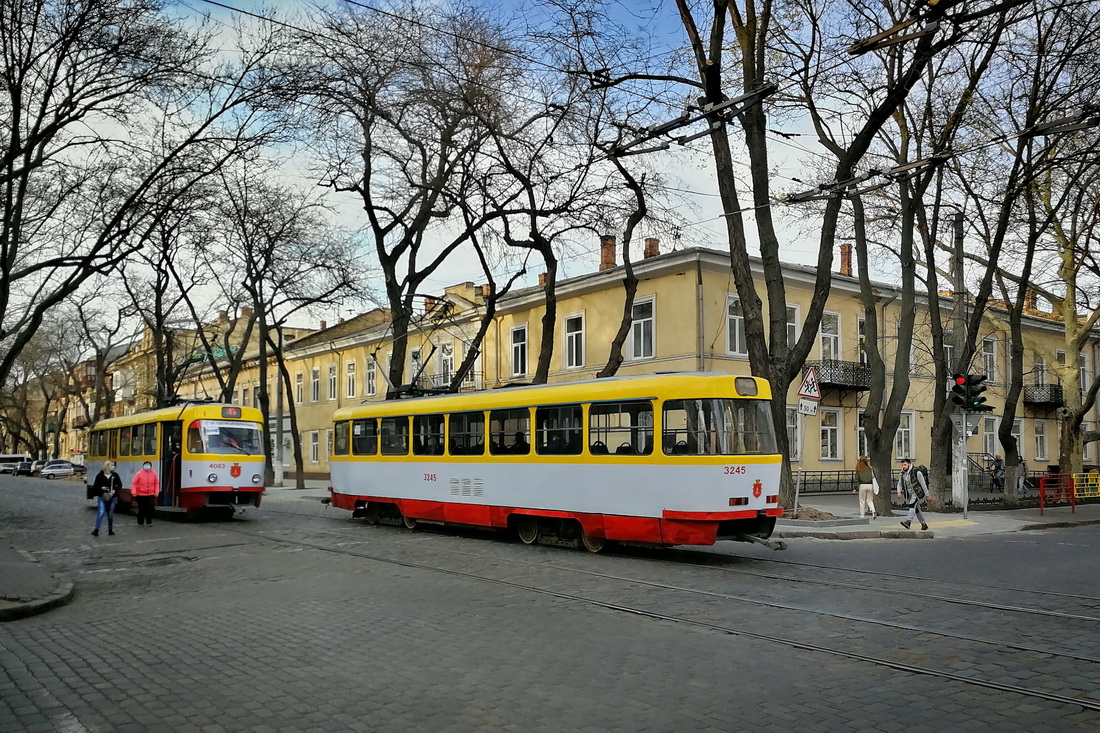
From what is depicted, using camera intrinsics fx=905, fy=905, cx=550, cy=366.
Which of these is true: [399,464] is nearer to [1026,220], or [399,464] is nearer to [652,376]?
[652,376]

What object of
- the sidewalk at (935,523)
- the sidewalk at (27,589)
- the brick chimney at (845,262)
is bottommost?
the sidewalk at (935,523)

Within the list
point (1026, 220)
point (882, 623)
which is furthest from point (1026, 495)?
point (882, 623)

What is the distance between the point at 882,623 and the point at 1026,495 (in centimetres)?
2627

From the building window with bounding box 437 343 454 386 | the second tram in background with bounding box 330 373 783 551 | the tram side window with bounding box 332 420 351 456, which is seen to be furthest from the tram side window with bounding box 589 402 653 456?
the building window with bounding box 437 343 454 386

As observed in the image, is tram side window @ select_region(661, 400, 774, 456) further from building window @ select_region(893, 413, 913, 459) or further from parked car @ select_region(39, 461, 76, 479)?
parked car @ select_region(39, 461, 76, 479)

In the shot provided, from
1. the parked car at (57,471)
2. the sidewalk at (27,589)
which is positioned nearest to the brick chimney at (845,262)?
the sidewalk at (27,589)

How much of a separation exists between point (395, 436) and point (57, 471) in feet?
189

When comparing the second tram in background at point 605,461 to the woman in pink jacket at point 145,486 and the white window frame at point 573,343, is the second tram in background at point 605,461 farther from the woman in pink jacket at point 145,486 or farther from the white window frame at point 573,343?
the white window frame at point 573,343

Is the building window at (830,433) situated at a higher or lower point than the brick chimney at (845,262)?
lower

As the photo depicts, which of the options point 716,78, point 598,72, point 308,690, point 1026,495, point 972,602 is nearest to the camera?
point 308,690

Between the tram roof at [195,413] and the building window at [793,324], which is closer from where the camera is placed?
the tram roof at [195,413]

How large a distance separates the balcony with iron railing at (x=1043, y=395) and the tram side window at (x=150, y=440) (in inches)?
1574

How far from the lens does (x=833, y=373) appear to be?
34438 millimetres

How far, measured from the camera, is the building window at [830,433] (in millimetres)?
35531
